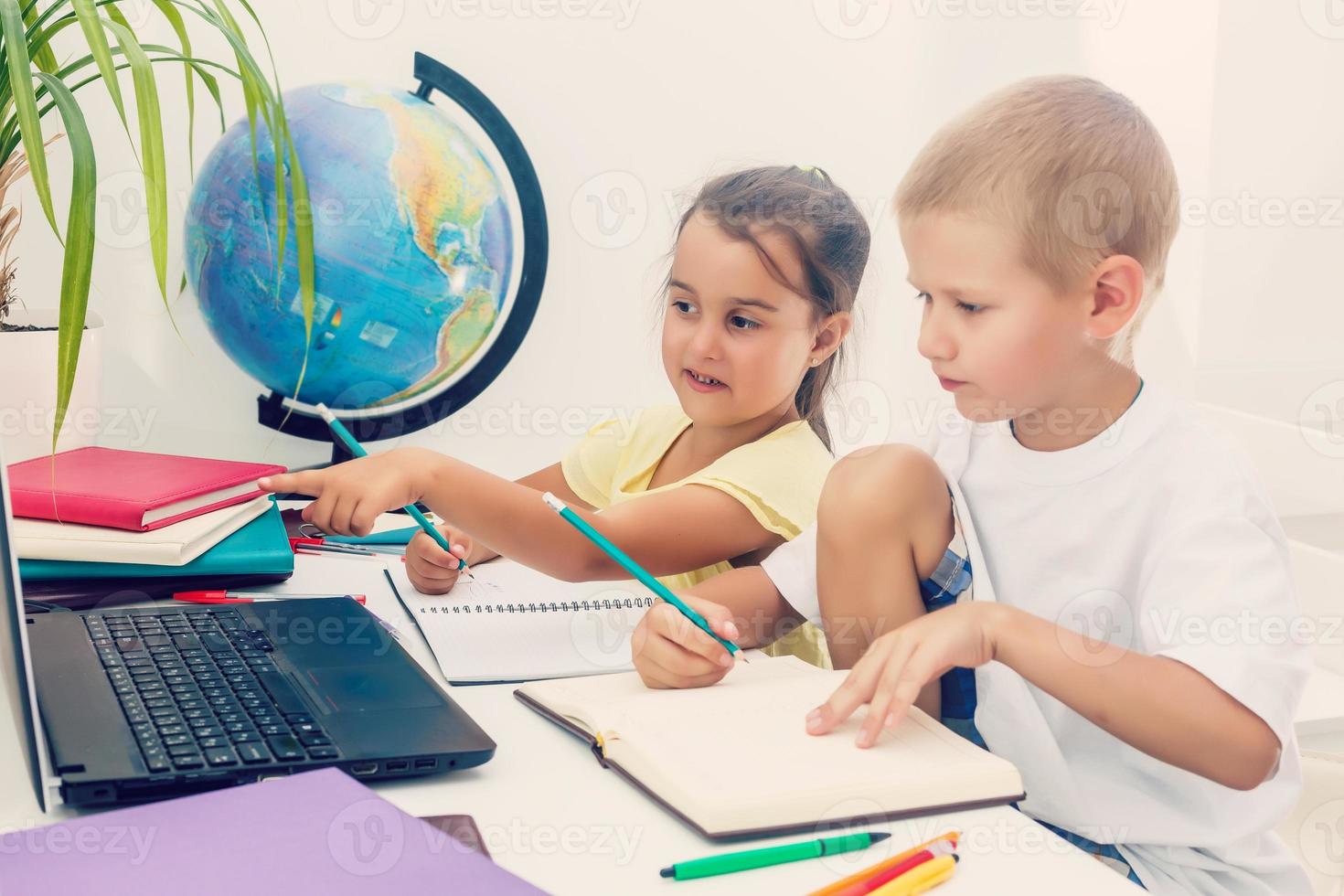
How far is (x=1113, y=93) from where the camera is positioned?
87 centimetres

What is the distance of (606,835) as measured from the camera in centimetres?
56

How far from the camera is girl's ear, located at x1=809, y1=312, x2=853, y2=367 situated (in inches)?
50.4

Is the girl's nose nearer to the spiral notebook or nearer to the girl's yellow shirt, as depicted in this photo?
the girl's yellow shirt

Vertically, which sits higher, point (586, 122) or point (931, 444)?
point (586, 122)

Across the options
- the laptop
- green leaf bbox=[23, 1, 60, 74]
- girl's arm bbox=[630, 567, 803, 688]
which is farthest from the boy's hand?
green leaf bbox=[23, 1, 60, 74]

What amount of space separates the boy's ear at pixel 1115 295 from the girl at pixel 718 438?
0.36 metres

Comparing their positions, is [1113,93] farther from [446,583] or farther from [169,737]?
[169,737]

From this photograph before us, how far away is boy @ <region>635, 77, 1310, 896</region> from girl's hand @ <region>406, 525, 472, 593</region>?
0.21 m

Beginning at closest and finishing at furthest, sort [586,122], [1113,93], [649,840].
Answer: [649,840] < [1113,93] < [586,122]

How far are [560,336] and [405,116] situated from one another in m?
0.49

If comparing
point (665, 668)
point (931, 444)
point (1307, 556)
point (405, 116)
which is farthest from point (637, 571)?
point (1307, 556)

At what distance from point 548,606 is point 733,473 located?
0.82 ft

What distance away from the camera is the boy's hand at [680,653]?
717mm

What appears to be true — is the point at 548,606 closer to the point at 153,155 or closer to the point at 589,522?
the point at 589,522
